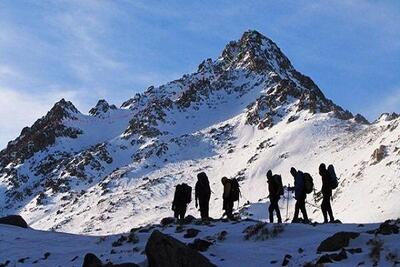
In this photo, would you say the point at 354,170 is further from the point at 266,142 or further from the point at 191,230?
the point at 191,230

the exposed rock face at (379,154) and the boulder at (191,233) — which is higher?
the exposed rock face at (379,154)

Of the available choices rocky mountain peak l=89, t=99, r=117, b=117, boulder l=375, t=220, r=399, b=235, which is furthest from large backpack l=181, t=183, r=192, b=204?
rocky mountain peak l=89, t=99, r=117, b=117

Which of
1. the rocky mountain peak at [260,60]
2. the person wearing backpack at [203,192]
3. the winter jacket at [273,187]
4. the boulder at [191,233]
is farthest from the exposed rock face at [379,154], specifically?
the rocky mountain peak at [260,60]

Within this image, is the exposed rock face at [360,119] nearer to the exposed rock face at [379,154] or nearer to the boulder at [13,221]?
the exposed rock face at [379,154]

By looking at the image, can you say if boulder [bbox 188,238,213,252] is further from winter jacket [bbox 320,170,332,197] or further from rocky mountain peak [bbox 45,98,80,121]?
rocky mountain peak [bbox 45,98,80,121]

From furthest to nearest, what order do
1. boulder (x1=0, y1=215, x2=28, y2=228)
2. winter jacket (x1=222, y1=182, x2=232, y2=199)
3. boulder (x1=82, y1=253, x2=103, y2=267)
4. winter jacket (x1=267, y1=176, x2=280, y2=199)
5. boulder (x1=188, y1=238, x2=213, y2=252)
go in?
1. boulder (x1=0, y1=215, x2=28, y2=228)
2. winter jacket (x1=222, y1=182, x2=232, y2=199)
3. winter jacket (x1=267, y1=176, x2=280, y2=199)
4. boulder (x1=188, y1=238, x2=213, y2=252)
5. boulder (x1=82, y1=253, x2=103, y2=267)

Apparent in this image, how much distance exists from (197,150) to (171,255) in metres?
120

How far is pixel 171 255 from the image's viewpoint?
13609mm

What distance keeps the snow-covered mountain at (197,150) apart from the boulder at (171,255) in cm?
4287

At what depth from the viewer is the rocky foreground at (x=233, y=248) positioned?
13156 mm

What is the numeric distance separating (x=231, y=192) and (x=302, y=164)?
77408 mm

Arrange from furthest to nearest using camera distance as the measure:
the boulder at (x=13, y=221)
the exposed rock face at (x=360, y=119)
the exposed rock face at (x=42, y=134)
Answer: the exposed rock face at (x=42, y=134) → the exposed rock face at (x=360, y=119) → the boulder at (x=13, y=221)

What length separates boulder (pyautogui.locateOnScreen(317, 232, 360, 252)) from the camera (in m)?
13.6

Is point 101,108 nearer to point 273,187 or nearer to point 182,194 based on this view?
point 182,194
